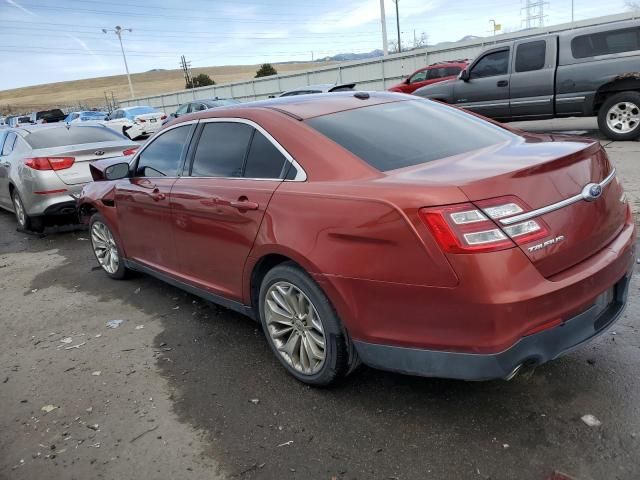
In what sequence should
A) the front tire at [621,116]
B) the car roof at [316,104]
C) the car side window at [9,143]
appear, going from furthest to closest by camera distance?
1. the front tire at [621,116]
2. the car side window at [9,143]
3. the car roof at [316,104]

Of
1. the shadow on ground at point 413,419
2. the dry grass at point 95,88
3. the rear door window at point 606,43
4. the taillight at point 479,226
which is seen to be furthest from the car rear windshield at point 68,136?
the dry grass at point 95,88

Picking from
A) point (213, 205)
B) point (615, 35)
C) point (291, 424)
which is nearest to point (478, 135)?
point (213, 205)

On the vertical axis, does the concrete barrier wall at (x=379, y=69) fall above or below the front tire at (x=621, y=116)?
above

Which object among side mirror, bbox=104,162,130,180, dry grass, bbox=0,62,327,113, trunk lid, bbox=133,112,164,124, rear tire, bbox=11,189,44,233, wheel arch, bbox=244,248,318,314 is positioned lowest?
rear tire, bbox=11,189,44,233

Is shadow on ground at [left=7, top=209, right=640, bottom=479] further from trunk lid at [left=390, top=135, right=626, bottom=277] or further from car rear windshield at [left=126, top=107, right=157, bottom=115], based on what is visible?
car rear windshield at [left=126, top=107, right=157, bottom=115]

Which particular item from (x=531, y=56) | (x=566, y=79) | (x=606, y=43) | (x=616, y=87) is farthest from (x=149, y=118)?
(x=616, y=87)

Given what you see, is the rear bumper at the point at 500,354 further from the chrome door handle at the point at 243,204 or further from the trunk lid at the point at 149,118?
the trunk lid at the point at 149,118

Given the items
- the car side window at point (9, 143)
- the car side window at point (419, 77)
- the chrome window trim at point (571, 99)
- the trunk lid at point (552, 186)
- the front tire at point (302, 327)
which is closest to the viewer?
the trunk lid at point (552, 186)

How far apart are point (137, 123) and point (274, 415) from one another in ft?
77.6

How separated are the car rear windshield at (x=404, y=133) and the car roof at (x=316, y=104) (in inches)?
3.6

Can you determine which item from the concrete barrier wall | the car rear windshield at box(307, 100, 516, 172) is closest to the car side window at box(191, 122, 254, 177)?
the car rear windshield at box(307, 100, 516, 172)

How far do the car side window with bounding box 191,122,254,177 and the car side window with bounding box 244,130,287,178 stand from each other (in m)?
0.08

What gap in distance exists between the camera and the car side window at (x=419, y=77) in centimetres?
1834

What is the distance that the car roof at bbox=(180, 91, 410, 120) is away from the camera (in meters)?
3.45
